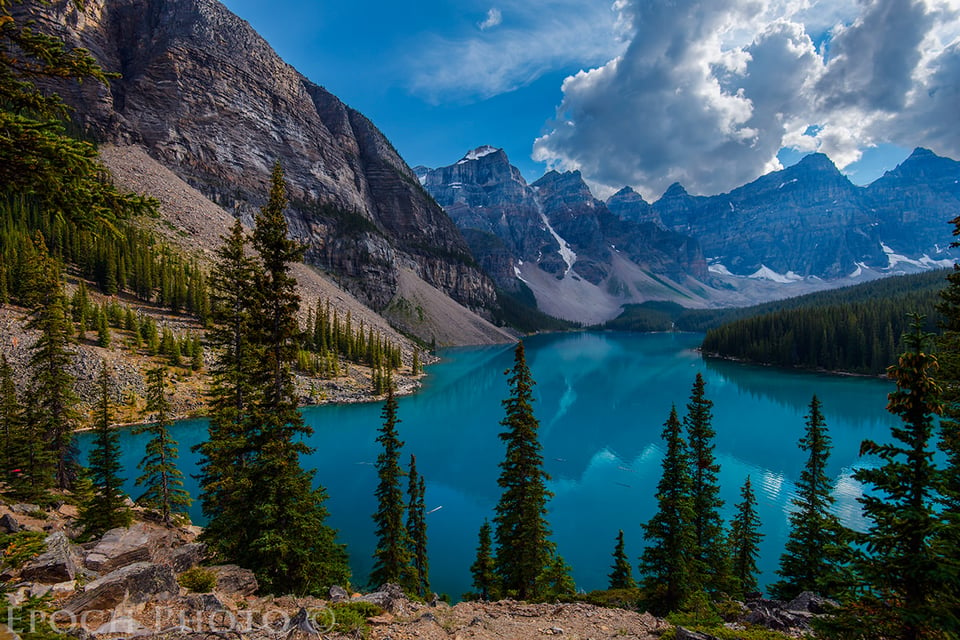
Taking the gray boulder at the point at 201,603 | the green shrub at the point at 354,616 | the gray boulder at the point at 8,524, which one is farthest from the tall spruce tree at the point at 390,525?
the gray boulder at the point at 8,524

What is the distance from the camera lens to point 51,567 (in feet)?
28.0

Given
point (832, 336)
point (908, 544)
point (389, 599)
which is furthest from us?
point (832, 336)

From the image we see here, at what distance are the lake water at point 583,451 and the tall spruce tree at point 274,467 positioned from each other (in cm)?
1091

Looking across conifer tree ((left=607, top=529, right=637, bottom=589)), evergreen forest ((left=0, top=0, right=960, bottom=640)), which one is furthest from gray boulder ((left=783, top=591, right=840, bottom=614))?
conifer tree ((left=607, top=529, right=637, bottom=589))

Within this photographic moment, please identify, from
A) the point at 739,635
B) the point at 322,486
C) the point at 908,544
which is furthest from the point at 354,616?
the point at 908,544

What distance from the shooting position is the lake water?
2792 centimetres

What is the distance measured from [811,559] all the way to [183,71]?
593ft

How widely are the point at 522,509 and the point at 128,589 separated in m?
12.7

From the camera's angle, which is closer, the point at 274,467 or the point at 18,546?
the point at 18,546

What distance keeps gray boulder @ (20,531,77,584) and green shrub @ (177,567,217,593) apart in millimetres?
2094

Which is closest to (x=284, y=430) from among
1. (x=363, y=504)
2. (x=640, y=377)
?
(x=363, y=504)

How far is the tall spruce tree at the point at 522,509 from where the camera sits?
16641 millimetres

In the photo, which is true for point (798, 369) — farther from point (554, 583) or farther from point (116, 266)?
point (116, 266)

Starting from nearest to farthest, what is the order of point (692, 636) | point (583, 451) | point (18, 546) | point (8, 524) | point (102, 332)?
1. point (18, 546)
2. point (692, 636)
3. point (8, 524)
4. point (583, 451)
5. point (102, 332)
